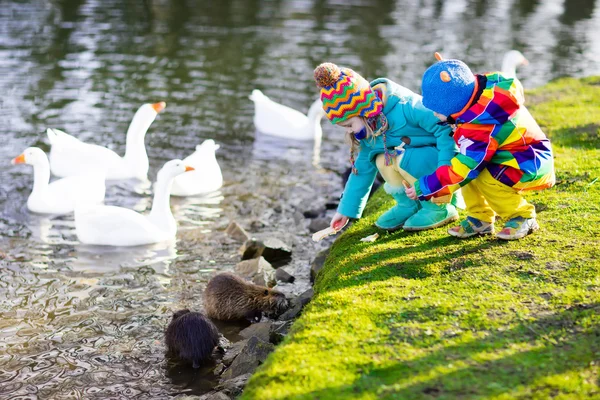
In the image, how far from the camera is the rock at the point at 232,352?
5879 mm

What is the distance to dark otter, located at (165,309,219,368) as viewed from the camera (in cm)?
569

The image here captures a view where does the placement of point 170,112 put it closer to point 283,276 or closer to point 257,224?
point 257,224

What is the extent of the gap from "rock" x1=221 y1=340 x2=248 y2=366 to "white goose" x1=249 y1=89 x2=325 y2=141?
679cm

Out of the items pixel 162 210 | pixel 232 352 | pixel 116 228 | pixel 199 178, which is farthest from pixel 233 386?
pixel 199 178

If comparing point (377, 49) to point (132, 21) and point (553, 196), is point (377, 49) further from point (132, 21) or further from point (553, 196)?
point (553, 196)

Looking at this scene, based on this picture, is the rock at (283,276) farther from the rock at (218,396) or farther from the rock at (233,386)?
the rock at (218,396)

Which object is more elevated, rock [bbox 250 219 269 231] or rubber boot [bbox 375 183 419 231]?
rubber boot [bbox 375 183 419 231]

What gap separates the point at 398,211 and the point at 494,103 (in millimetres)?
1593

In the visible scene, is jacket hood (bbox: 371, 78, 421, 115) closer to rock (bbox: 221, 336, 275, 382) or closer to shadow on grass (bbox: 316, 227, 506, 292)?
shadow on grass (bbox: 316, 227, 506, 292)

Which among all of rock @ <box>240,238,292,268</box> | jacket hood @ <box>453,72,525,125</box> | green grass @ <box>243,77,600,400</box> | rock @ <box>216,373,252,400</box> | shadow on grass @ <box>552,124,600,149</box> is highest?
jacket hood @ <box>453,72,525,125</box>

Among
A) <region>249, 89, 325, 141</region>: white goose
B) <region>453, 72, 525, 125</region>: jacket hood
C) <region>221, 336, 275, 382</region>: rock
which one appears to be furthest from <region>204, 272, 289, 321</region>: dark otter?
<region>249, 89, 325, 141</region>: white goose

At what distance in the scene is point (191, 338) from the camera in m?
5.68

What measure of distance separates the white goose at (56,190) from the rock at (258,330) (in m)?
3.65

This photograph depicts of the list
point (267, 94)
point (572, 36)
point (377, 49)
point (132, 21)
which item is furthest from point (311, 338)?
point (572, 36)
